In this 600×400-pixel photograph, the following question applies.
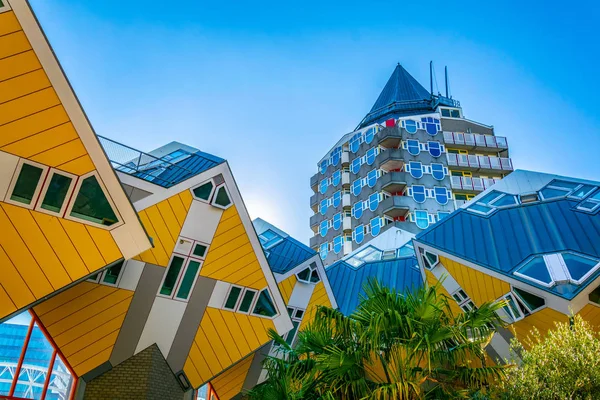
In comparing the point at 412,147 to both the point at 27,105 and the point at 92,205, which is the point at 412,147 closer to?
the point at 92,205

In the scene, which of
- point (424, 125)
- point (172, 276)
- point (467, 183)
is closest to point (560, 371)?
point (172, 276)

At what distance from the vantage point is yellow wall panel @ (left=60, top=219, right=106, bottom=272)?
1034 centimetres

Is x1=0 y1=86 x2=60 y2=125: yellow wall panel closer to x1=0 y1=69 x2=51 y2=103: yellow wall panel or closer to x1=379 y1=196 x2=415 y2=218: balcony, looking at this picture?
x1=0 y1=69 x2=51 y2=103: yellow wall panel

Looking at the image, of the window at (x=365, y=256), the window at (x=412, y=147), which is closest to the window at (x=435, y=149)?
the window at (x=412, y=147)

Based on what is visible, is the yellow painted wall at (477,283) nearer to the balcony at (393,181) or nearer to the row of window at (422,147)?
the balcony at (393,181)

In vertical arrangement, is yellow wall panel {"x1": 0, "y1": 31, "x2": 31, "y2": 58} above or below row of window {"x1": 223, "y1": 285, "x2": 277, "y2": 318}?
above

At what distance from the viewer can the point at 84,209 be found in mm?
10516

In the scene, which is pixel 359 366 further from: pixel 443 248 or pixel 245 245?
pixel 443 248

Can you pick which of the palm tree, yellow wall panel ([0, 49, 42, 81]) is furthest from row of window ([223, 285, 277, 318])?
yellow wall panel ([0, 49, 42, 81])

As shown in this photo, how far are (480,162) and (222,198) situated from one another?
146 feet

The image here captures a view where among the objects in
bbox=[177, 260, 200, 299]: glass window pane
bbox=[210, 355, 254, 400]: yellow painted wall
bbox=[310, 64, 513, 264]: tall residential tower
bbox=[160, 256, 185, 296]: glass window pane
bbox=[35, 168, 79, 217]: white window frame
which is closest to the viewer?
bbox=[35, 168, 79, 217]: white window frame

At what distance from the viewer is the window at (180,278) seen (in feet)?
50.3

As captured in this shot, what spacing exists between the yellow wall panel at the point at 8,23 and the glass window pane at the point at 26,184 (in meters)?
2.53

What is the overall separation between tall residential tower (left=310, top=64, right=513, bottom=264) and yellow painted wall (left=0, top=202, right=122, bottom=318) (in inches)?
1545
